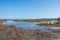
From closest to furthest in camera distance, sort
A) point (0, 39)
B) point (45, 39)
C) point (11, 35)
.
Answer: point (0, 39) < point (11, 35) < point (45, 39)

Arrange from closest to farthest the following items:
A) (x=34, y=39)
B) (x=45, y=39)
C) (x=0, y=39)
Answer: (x=0, y=39) → (x=34, y=39) → (x=45, y=39)

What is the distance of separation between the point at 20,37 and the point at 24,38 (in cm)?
28

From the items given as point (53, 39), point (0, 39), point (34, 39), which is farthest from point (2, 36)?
point (53, 39)

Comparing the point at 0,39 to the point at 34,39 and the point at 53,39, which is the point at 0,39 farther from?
the point at 53,39

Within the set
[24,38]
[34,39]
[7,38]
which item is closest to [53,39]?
[34,39]

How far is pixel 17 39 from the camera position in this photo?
9.08 meters

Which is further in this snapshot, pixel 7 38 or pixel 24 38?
pixel 24 38

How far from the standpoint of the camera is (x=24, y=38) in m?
9.44

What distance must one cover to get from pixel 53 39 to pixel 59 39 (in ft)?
1.78

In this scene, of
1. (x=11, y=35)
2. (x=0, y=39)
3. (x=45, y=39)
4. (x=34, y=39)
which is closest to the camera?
(x=0, y=39)

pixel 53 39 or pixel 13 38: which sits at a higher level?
pixel 13 38

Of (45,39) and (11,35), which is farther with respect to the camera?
(45,39)

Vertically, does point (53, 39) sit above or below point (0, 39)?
below

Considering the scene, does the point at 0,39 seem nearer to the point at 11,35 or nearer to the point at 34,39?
the point at 11,35
